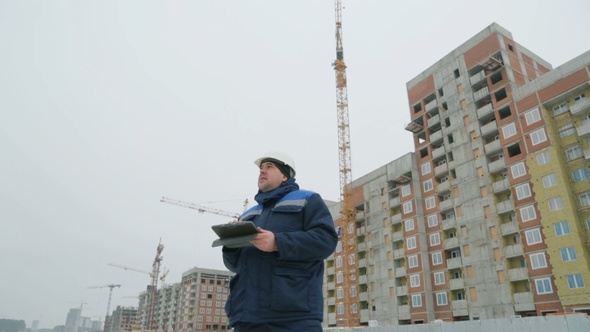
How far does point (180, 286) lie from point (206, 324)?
21.0 meters

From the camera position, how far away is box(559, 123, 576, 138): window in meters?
42.8

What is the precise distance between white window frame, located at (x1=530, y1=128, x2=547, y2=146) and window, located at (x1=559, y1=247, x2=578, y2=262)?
12.0 meters

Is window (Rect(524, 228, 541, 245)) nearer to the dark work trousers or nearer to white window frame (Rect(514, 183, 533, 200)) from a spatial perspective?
white window frame (Rect(514, 183, 533, 200))

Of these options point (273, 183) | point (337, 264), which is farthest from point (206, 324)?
point (273, 183)

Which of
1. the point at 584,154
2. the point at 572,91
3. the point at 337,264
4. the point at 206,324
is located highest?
the point at 572,91

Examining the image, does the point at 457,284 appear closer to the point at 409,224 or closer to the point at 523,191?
the point at 409,224

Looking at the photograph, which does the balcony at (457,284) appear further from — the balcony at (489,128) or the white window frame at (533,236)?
the balcony at (489,128)

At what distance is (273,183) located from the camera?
395 cm

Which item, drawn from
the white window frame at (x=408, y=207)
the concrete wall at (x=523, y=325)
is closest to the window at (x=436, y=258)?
the white window frame at (x=408, y=207)

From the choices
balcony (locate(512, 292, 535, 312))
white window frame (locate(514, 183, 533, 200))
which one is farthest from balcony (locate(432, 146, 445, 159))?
balcony (locate(512, 292, 535, 312))

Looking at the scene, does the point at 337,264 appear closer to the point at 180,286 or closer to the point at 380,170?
the point at 380,170

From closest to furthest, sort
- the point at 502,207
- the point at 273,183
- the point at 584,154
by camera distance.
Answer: the point at 273,183 < the point at 584,154 < the point at 502,207

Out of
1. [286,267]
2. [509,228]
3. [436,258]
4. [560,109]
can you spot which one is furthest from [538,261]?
[286,267]

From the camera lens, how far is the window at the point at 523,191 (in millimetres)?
43938
